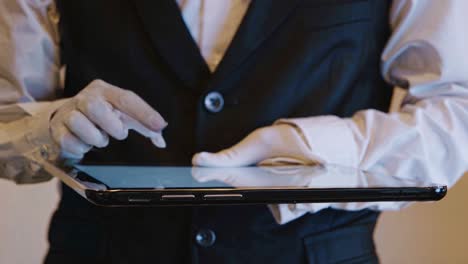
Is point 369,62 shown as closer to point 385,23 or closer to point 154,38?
point 385,23

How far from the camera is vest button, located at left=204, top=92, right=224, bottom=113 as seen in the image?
48 cm

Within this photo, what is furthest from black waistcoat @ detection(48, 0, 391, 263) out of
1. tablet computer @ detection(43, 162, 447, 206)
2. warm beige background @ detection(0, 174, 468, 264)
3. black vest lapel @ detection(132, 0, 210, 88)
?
warm beige background @ detection(0, 174, 468, 264)

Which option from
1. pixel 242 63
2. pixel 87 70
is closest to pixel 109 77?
pixel 87 70

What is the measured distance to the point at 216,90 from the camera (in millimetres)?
485

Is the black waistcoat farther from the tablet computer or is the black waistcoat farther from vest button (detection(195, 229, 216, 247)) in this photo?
the tablet computer

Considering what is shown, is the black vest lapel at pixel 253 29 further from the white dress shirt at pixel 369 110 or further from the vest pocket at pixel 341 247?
the vest pocket at pixel 341 247

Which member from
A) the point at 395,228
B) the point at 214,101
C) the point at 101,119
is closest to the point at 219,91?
the point at 214,101

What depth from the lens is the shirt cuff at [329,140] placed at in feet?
1.46

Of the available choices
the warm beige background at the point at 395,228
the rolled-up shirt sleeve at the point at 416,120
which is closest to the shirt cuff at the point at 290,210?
the rolled-up shirt sleeve at the point at 416,120

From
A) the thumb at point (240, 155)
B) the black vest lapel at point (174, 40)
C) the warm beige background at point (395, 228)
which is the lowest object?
the warm beige background at point (395, 228)

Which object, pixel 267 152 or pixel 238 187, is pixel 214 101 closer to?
pixel 267 152

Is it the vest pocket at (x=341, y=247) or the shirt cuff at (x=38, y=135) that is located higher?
the shirt cuff at (x=38, y=135)

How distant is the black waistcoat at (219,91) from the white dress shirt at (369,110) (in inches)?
1.0

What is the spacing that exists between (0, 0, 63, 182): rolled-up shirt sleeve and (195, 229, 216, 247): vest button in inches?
5.8
